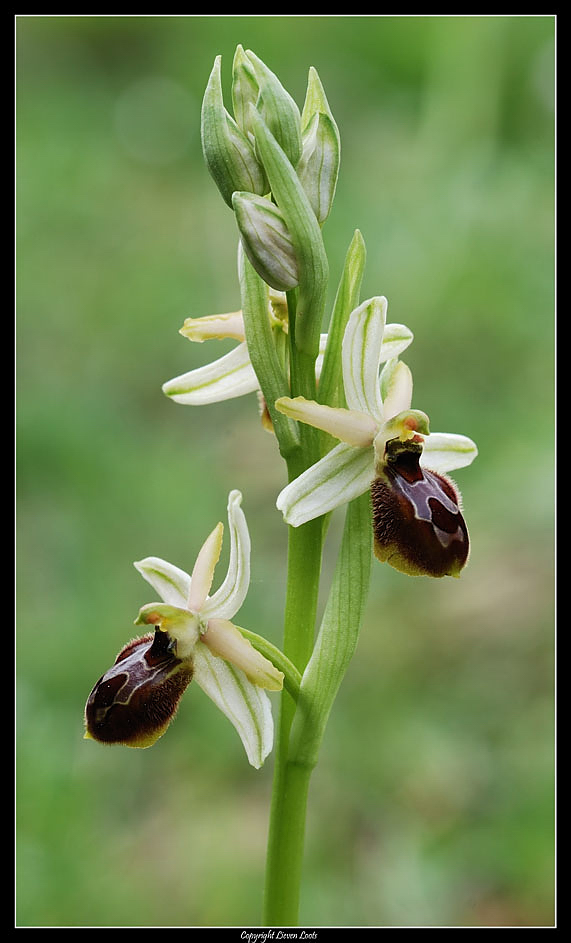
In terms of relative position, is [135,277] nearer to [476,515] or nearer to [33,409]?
[33,409]

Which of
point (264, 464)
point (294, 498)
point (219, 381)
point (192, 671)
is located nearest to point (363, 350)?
point (294, 498)

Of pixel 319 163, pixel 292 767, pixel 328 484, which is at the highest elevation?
pixel 319 163

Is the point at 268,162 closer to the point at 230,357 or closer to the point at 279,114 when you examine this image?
the point at 279,114

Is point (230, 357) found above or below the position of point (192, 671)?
above

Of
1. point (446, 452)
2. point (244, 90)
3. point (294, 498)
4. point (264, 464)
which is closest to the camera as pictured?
point (294, 498)

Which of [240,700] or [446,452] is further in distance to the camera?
[446,452]

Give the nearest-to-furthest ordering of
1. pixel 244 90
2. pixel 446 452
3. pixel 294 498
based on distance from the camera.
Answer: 1. pixel 294 498
2. pixel 244 90
3. pixel 446 452
